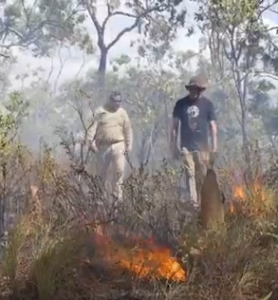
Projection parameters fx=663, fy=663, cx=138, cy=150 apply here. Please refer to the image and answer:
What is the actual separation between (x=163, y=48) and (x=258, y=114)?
2.91 m

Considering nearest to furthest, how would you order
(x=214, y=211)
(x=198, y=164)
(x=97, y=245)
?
(x=97, y=245) → (x=214, y=211) → (x=198, y=164)

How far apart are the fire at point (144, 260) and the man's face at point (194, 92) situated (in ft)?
8.03

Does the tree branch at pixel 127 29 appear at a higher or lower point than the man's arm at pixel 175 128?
higher

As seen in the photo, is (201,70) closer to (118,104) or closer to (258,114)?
(258,114)

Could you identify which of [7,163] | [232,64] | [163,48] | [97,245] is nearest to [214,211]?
[97,245]

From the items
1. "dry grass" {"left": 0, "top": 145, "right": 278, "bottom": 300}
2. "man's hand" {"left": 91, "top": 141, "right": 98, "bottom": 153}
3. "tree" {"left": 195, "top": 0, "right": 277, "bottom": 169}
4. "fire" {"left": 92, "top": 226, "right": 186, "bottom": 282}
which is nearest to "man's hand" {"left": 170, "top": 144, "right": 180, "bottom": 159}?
"man's hand" {"left": 91, "top": 141, "right": 98, "bottom": 153}

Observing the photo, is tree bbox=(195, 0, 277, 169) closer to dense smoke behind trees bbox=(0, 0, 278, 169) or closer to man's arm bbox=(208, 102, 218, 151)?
dense smoke behind trees bbox=(0, 0, 278, 169)

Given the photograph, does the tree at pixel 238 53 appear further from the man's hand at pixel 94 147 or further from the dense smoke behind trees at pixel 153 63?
the man's hand at pixel 94 147

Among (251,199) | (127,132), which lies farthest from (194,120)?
(251,199)

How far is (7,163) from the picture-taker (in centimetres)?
473

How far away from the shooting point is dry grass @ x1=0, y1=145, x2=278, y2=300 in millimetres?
3385

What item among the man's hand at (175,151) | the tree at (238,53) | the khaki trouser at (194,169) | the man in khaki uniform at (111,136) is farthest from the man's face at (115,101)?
the tree at (238,53)

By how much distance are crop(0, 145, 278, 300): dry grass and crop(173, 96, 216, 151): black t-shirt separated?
5.69 ft

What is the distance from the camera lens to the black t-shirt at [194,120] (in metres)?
5.96
